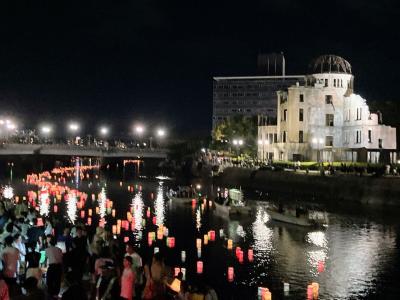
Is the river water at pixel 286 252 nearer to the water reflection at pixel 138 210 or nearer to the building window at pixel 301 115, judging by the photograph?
the water reflection at pixel 138 210

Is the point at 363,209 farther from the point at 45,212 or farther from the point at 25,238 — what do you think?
the point at 25,238

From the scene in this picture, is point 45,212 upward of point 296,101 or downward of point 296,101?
downward

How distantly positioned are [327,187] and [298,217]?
78.4 ft

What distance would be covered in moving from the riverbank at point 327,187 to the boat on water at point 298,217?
13.6m

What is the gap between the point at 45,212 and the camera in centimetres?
5631

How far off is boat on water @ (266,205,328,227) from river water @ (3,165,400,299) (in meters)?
0.72

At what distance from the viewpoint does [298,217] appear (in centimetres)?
4816

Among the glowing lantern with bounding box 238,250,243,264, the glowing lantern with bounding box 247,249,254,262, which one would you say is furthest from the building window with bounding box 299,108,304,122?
the glowing lantern with bounding box 238,250,243,264

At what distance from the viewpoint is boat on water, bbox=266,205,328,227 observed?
157 feet

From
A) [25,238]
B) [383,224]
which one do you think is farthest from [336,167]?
[25,238]

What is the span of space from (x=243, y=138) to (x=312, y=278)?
8517cm

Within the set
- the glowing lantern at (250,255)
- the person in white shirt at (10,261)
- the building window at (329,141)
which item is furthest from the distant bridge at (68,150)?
the person in white shirt at (10,261)

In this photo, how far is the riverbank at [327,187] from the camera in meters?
61.7

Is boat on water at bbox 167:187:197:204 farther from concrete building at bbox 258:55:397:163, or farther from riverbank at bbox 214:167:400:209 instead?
concrete building at bbox 258:55:397:163
